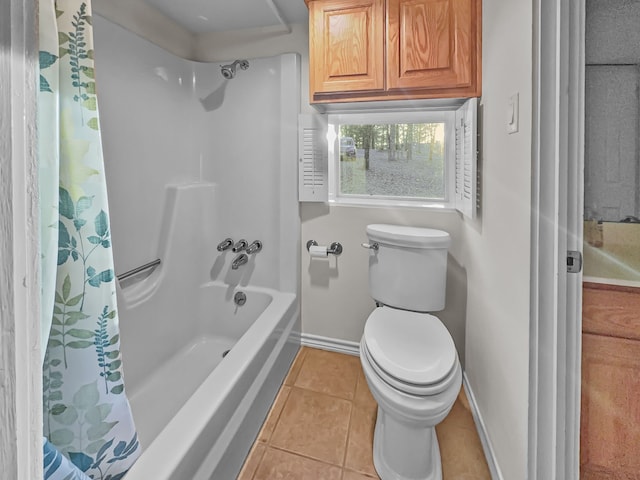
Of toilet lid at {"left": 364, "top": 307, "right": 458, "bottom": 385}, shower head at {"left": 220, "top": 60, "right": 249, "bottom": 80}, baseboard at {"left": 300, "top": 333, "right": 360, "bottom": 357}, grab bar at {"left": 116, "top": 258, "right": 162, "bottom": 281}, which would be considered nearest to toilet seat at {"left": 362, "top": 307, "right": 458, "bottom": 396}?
toilet lid at {"left": 364, "top": 307, "right": 458, "bottom": 385}

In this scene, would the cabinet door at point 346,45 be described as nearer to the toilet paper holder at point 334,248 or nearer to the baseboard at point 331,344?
the toilet paper holder at point 334,248

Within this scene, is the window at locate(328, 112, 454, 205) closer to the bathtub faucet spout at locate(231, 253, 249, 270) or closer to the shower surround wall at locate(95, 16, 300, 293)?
the shower surround wall at locate(95, 16, 300, 293)

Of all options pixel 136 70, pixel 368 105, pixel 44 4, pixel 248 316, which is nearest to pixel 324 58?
pixel 368 105

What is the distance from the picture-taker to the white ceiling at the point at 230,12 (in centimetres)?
177

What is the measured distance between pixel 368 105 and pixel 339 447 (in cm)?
167

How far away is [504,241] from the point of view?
1162mm

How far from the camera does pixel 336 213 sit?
201cm

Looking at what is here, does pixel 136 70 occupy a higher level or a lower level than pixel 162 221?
higher

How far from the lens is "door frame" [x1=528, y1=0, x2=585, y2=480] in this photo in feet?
2.81

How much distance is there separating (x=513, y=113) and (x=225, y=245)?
5.48 feet

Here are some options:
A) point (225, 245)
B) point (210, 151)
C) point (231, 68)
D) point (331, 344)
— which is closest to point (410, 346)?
point (331, 344)

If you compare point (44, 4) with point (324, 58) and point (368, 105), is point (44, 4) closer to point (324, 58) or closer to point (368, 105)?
point (324, 58)

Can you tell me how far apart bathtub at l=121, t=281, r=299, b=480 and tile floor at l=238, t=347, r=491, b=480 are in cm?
8

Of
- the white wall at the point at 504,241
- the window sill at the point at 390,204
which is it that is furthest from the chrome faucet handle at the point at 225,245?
the white wall at the point at 504,241
